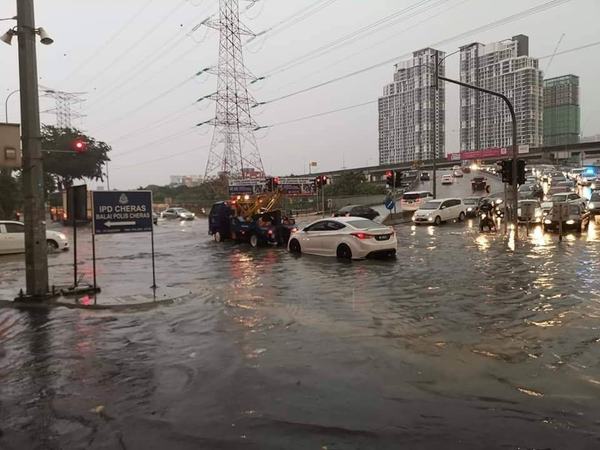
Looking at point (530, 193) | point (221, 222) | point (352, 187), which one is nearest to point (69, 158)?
point (352, 187)

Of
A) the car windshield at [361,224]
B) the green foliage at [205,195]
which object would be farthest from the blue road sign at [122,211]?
the green foliage at [205,195]

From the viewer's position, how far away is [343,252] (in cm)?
1847

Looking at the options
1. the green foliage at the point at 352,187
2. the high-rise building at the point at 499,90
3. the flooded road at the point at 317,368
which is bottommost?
the flooded road at the point at 317,368

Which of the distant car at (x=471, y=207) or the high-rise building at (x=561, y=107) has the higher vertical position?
the high-rise building at (x=561, y=107)

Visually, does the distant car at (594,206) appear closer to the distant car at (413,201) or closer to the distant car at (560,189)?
the distant car at (413,201)

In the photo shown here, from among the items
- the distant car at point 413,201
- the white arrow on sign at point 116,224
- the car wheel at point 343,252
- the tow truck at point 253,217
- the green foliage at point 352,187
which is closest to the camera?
the white arrow on sign at point 116,224

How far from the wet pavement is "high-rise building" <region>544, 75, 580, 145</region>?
70.3 metres

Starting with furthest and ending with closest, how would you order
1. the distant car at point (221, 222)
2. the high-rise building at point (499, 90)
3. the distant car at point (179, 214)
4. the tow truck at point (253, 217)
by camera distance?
1. the distant car at point (179, 214)
2. the high-rise building at point (499, 90)
3. the distant car at point (221, 222)
4. the tow truck at point (253, 217)

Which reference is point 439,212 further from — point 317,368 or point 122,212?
point 317,368

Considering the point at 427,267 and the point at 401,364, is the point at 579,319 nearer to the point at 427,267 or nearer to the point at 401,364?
the point at 401,364

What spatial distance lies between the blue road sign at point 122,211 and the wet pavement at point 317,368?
1.46 metres

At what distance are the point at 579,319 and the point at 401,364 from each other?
3.91 m

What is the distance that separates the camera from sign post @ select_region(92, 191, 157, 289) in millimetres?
12453

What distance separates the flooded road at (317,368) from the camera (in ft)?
15.0
